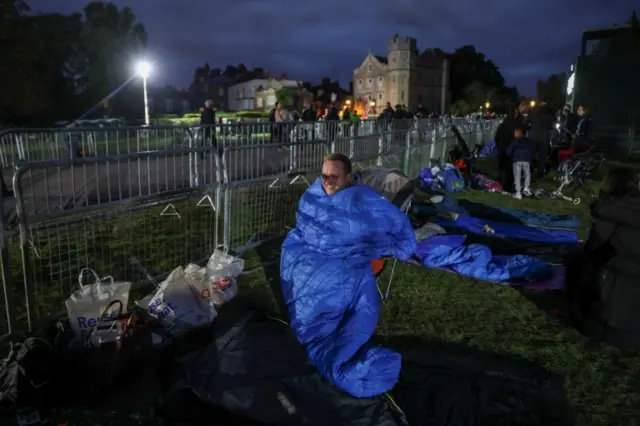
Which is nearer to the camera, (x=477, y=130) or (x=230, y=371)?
(x=230, y=371)

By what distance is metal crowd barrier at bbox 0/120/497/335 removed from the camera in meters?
4.06

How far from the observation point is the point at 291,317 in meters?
3.71

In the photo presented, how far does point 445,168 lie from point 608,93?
1762cm

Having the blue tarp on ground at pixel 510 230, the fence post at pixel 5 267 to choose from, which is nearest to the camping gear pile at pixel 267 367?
the fence post at pixel 5 267

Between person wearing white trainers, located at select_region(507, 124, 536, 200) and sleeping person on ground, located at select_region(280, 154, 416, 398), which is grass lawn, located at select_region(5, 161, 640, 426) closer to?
sleeping person on ground, located at select_region(280, 154, 416, 398)

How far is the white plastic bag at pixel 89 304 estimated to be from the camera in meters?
3.56

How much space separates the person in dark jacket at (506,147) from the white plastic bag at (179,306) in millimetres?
9838

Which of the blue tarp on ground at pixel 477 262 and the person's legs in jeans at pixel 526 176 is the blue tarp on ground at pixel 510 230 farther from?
the person's legs in jeans at pixel 526 176

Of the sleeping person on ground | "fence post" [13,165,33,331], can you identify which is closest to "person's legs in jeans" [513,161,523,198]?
the sleeping person on ground

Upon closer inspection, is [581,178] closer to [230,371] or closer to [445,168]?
[445,168]

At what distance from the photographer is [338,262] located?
362 centimetres

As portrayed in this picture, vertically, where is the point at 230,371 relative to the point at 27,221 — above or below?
below

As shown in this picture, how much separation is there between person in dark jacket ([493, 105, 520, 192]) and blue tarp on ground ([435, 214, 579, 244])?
4440 mm

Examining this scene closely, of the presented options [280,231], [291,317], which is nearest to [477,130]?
[280,231]
